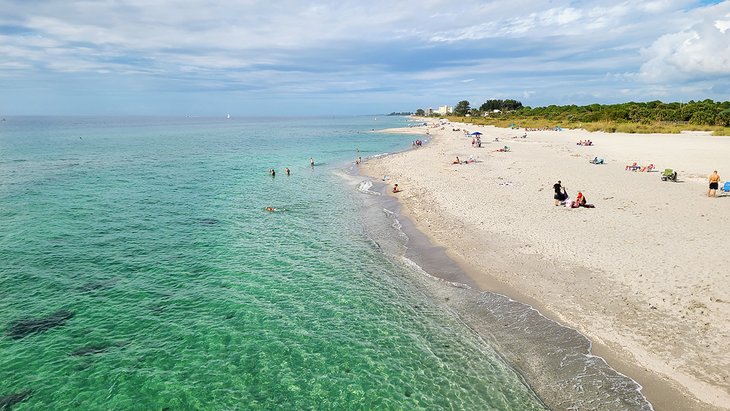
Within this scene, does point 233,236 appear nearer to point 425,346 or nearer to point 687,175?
point 425,346

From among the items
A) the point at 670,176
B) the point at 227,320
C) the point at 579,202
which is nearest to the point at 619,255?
the point at 579,202

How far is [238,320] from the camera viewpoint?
13758 millimetres

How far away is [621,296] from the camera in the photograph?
13336 millimetres

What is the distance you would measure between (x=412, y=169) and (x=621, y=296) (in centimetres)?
3178

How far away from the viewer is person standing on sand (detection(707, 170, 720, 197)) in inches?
888

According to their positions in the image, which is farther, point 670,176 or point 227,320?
point 670,176

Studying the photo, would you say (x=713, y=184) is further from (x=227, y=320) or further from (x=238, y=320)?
(x=227, y=320)

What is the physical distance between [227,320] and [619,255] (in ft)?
50.2

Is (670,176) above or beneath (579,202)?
above

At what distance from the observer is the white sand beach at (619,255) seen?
10.5 metres

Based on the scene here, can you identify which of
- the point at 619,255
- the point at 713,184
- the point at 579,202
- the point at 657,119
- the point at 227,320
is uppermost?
the point at 657,119

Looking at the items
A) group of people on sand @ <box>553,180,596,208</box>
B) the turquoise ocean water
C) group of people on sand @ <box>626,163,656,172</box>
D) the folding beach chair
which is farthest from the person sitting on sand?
group of people on sand @ <box>626,163,656,172</box>

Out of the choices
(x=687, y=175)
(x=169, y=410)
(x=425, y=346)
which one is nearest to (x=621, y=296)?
(x=425, y=346)

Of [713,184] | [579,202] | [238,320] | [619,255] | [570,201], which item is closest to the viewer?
[238,320]
